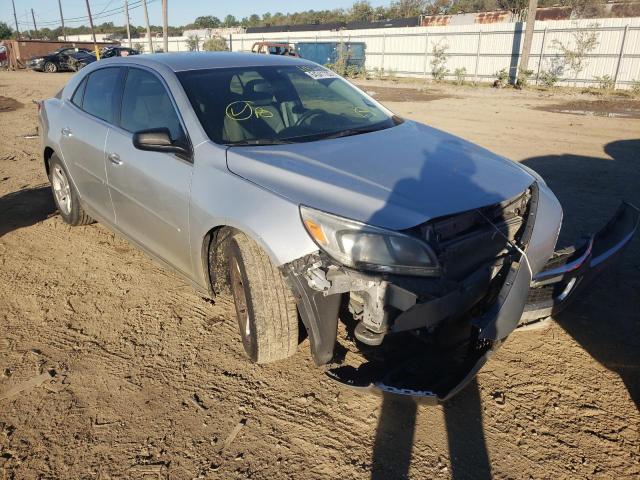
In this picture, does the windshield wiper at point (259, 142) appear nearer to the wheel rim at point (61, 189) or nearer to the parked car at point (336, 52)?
the wheel rim at point (61, 189)

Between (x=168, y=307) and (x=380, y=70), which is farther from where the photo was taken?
(x=380, y=70)

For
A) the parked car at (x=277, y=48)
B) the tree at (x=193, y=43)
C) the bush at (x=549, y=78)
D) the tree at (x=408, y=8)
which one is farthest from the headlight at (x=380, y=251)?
the tree at (x=408, y=8)

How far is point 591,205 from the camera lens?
5.43m

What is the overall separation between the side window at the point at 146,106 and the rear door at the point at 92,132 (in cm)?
18

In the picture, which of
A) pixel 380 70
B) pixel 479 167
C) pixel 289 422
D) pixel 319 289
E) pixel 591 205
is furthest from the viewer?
pixel 380 70

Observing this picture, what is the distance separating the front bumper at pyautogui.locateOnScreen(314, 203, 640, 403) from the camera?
221 cm

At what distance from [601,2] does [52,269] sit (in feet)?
146

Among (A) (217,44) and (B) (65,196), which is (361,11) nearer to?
(A) (217,44)

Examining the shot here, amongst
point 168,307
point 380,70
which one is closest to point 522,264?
point 168,307

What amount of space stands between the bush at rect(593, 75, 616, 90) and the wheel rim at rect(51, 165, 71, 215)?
67.6 ft

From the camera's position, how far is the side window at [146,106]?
3.18 metres

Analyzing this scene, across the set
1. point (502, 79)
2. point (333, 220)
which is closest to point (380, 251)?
point (333, 220)

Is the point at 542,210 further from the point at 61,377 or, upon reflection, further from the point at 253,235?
the point at 61,377

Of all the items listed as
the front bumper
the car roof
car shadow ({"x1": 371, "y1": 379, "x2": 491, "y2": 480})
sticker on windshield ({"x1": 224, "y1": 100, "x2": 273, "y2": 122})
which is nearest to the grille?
the front bumper
